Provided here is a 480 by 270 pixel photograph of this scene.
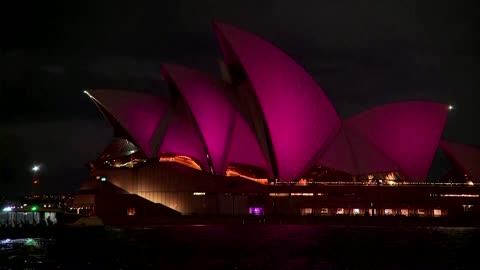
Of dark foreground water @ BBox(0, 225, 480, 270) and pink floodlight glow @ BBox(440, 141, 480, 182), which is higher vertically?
pink floodlight glow @ BBox(440, 141, 480, 182)

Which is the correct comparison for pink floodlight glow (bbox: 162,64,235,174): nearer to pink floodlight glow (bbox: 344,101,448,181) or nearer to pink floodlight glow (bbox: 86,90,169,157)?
pink floodlight glow (bbox: 86,90,169,157)

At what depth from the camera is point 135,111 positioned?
67.1 m

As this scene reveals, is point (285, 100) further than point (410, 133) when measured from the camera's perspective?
No

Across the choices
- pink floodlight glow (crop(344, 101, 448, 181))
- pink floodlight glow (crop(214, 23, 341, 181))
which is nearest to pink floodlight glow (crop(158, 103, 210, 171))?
pink floodlight glow (crop(214, 23, 341, 181))

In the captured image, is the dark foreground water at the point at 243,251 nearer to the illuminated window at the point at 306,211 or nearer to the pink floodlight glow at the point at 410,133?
the illuminated window at the point at 306,211

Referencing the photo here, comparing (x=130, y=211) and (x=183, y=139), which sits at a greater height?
(x=183, y=139)

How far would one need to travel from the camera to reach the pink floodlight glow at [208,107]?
64500 millimetres

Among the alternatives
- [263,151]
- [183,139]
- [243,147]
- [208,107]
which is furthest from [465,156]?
[183,139]

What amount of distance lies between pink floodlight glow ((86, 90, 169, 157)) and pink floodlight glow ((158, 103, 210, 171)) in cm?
144

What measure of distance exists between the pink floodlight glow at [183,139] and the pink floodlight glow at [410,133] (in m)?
15.6

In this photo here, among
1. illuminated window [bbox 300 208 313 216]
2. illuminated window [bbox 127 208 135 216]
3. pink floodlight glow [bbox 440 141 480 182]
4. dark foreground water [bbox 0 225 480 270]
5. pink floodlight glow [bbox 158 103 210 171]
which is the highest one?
pink floodlight glow [bbox 158 103 210 171]

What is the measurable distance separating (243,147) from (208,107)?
5328mm

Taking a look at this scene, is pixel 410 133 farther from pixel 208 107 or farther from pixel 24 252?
pixel 24 252

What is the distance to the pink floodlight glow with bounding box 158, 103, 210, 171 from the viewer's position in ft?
221
